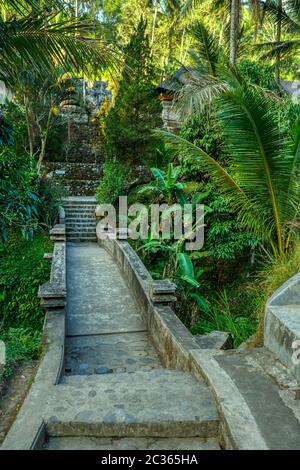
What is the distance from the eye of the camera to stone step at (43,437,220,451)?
106 inches

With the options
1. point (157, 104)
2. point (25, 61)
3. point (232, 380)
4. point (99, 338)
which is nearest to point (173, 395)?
point (232, 380)

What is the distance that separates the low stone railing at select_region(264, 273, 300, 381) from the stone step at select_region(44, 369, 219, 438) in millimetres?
751

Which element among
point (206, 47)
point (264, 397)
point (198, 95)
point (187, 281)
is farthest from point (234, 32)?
point (264, 397)

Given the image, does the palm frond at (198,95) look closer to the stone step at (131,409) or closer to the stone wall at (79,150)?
the stone step at (131,409)

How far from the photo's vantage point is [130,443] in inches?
108

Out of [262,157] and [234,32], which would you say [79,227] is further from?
[262,157]

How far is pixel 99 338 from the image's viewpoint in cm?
591

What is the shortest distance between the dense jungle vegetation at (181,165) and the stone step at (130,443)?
1.16 metres

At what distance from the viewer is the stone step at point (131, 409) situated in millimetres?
2783

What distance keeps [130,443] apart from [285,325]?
5.23 ft

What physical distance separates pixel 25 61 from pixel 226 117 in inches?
111

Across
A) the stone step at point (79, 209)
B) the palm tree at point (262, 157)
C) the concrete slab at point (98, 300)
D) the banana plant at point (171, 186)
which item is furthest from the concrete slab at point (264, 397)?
the stone step at point (79, 209)

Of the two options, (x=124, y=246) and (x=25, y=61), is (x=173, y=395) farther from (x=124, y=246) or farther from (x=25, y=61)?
(x=124, y=246)

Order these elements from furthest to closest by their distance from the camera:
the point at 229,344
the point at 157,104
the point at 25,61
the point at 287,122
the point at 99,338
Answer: the point at 157,104 < the point at 287,122 < the point at 99,338 < the point at 229,344 < the point at 25,61
